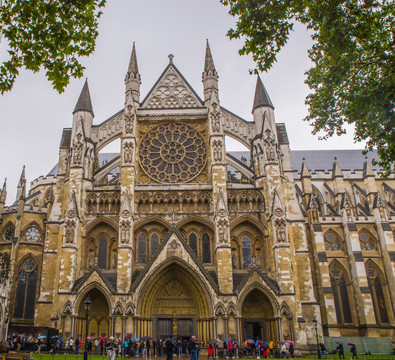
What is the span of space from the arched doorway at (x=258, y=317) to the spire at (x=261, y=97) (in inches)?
543

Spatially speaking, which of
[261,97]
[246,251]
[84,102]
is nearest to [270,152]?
[261,97]

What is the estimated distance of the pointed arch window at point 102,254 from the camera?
88.8 feet

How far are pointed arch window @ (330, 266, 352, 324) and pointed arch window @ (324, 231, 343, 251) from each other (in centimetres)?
176

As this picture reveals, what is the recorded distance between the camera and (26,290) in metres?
31.7

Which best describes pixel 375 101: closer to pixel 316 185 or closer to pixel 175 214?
pixel 175 214

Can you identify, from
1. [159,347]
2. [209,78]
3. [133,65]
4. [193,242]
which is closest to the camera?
[159,347]

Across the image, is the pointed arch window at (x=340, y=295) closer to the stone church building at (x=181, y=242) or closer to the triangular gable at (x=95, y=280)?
the stone church building at (x=181, y=242)

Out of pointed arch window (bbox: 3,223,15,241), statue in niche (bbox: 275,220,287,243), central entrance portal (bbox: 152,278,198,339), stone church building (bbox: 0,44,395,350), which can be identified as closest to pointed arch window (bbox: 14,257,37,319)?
stone church building (bbox: 0,44,395,350)

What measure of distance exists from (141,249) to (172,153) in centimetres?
733

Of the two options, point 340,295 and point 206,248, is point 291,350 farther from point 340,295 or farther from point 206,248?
point 340,295

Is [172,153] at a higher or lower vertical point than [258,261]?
higher

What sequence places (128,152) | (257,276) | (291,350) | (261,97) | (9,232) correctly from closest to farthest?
(291,350) < (257,276) < (128,152) < (261,97) < (9,232)

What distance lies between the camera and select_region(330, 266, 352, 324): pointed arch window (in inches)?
1330

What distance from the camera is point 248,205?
27734mm
